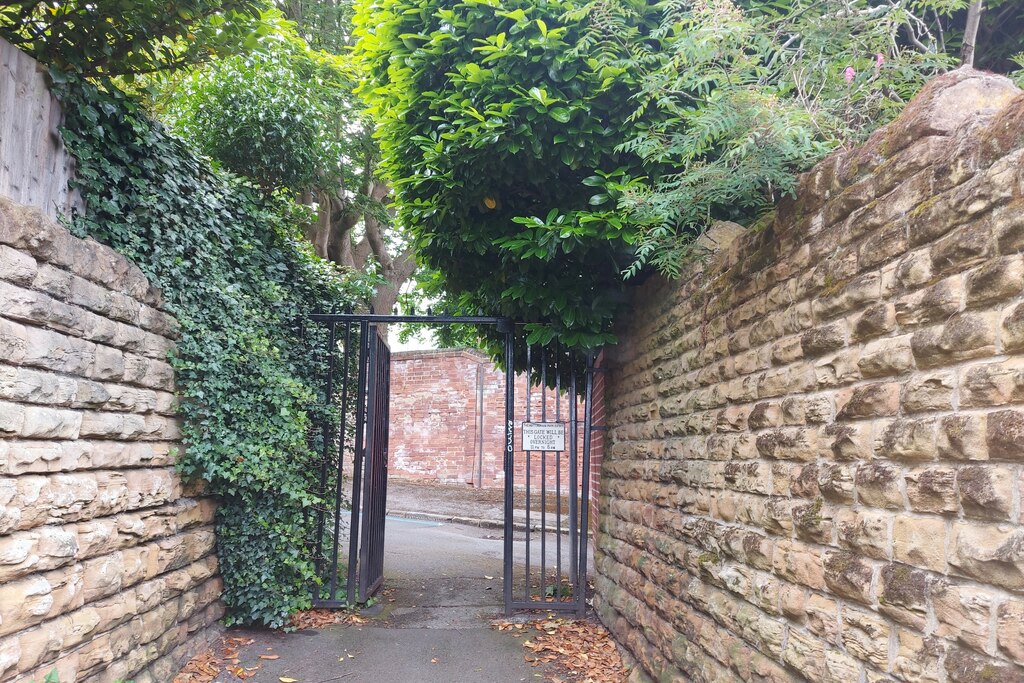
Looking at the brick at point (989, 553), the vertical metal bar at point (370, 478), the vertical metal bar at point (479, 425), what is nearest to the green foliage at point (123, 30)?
the vertical metal bar at point (370, 478)

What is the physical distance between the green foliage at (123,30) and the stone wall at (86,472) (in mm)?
1196

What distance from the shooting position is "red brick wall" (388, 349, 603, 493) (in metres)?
15.4


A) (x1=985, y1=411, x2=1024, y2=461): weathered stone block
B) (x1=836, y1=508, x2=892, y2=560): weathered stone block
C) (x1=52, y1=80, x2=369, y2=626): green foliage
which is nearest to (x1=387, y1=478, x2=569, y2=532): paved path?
(x1=52, y1=80, x2=369, y2=626): green foliage

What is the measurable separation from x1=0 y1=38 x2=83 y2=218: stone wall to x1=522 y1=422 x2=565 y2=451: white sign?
388 cm

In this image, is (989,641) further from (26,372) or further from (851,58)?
(26,372)

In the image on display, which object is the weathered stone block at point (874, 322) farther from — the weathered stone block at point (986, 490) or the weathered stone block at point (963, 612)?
the weathered stone block at point (963, 612)

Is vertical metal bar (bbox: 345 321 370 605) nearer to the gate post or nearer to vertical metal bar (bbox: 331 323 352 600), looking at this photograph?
vertical metal bar (bbox: 331 323 352 600)

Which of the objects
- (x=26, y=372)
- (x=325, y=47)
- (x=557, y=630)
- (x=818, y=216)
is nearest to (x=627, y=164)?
(x=818, y=216)

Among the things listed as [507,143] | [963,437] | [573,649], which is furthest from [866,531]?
[573,649]

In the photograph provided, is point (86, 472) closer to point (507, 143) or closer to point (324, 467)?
point (324, 467)

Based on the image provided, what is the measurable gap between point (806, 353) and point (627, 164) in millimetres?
2139

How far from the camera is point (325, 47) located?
35.8ft

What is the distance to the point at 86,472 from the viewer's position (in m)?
3.44

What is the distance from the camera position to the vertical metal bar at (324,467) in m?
6.00
